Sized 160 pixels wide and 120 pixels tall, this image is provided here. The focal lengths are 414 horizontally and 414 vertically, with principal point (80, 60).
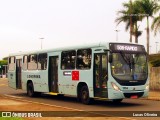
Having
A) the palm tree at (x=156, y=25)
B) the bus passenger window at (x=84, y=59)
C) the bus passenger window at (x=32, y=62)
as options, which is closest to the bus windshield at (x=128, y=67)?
the bus passenger window at (x=84, y=59)

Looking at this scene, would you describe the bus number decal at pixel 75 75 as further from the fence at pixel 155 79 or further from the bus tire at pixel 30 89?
the fence at pixel 155 79

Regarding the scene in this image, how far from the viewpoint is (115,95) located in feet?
61.0

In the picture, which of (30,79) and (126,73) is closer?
(126,73)

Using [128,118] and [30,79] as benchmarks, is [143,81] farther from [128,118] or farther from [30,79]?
[30,79]

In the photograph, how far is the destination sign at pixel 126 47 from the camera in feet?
62.3

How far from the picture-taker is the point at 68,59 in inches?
860

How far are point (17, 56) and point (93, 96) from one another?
1043 cm

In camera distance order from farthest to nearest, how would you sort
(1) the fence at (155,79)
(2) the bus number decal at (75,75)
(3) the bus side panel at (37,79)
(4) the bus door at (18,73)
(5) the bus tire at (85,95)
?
(1) the fence at (155,79) → (4) the bus door at (18,73) → (3) the bus side panel at (37,79) → (2) the bus number decal at (75,75) → (5) the bus tire at (85,95)

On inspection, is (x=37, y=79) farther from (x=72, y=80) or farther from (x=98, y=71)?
(x=98, y=71)

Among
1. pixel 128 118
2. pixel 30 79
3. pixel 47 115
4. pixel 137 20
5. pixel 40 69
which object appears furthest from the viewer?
pixel 137 20

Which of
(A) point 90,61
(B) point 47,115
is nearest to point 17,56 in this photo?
(A) point 90,61

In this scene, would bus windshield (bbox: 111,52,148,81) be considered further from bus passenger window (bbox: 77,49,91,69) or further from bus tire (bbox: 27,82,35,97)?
bus tire (bbox: 27,82,35,97)

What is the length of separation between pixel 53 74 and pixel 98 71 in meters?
4.80

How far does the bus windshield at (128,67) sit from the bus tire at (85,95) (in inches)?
87.9
